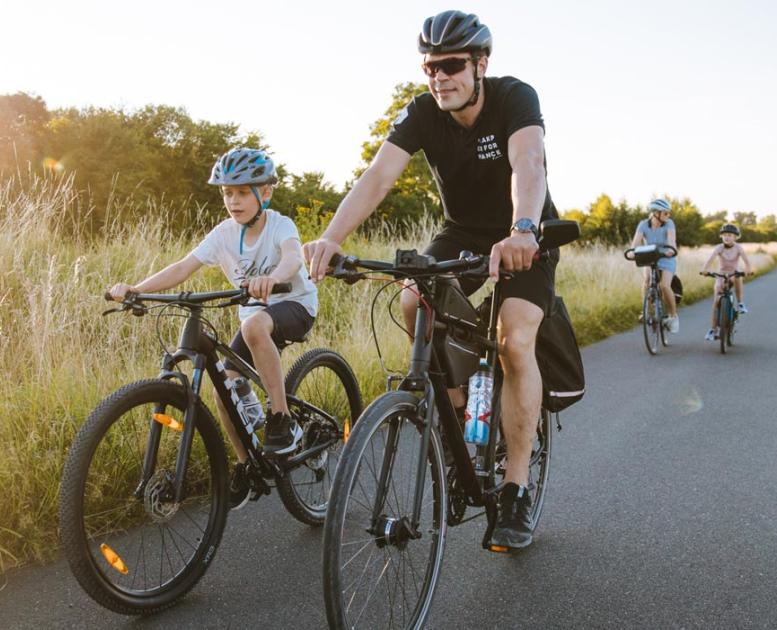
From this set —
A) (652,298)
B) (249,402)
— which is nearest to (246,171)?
(249,402)

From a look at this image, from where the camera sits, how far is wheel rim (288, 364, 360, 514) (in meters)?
3.97

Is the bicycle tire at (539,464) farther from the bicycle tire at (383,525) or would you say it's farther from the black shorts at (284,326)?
the black shorts at (284,326)

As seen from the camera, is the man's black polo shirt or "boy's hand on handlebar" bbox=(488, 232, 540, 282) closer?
"boy's hand on handlebar" bbox=(488, 232, 540, 282)

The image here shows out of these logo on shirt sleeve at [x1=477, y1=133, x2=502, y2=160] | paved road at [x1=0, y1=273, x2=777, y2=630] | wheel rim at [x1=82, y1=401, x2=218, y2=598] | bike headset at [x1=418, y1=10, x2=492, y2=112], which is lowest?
paved road at [x1=0, y1=273, x2=777, y2=630]

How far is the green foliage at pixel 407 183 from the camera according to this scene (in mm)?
38159

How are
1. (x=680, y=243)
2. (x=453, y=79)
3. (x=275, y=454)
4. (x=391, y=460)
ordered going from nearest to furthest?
(x=391, y=460)
(x=453, y=79)
(x=275, y=454)
(x=680, y=243)

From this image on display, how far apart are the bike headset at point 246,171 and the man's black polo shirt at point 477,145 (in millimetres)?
739

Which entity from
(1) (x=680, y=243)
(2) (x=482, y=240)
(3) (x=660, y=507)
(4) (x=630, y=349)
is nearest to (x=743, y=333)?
(4) (x=630, y=349)

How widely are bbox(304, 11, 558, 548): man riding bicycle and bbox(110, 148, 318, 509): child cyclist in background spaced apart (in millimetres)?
Result: 692

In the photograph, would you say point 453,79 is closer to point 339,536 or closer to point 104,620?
point 339,536

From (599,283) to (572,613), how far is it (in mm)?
14008

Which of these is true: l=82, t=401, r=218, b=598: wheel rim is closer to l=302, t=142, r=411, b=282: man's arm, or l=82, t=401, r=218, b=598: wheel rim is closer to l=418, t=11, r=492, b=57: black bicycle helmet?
l=302, t=142, r=411, b=282: man's arm

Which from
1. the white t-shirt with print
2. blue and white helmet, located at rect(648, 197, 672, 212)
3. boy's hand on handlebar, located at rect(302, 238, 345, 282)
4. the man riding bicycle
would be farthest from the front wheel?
boy's hand on handlebar, located at rect(302, 238, 345, 282)

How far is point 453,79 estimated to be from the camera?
3.14 metres
